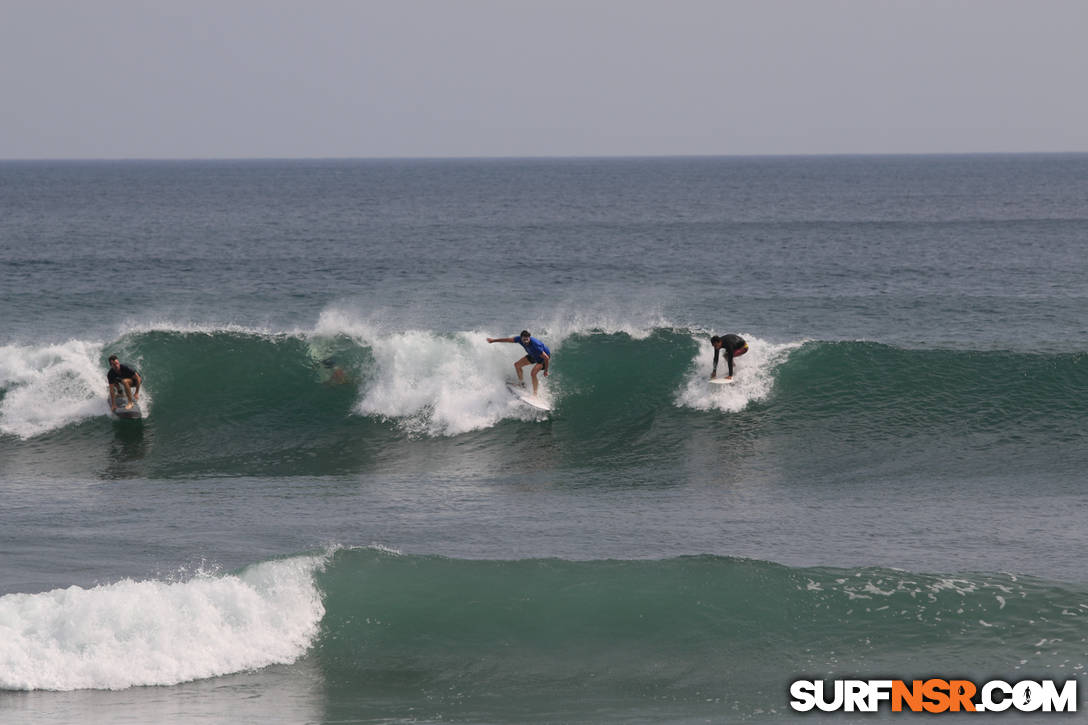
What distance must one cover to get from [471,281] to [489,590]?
32075mm

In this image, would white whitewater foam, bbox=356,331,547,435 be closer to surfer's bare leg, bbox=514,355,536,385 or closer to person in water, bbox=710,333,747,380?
surfer's bare leg, bbox=514,355,536,385

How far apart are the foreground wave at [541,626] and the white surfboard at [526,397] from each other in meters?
7.55

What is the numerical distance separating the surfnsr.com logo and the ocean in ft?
0.67

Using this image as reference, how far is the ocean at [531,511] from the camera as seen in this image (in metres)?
11.2

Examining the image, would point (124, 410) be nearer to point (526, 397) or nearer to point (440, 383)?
point (440, 383)

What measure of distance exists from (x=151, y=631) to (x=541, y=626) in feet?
13.3

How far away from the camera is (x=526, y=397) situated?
68.1 ft

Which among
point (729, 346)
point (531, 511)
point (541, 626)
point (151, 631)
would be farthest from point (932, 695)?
point (729, 346)

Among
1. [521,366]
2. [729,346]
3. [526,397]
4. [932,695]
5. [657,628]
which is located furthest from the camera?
[729,346]

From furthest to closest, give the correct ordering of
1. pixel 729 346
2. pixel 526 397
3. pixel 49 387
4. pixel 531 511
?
pixel 49 387
pixel 729 346
pixel 526 397
pixel 531 511

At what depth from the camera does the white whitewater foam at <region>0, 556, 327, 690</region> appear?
36.0 ft

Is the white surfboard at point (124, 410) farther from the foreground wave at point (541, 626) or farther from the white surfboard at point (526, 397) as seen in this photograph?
the foreground wave at point (541, 626)

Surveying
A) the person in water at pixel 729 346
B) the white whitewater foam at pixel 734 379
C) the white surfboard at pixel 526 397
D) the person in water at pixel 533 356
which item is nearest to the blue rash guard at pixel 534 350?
the person in water at pixel 533 356

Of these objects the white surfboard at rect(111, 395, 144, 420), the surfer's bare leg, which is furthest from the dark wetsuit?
the surfer's bare leg
